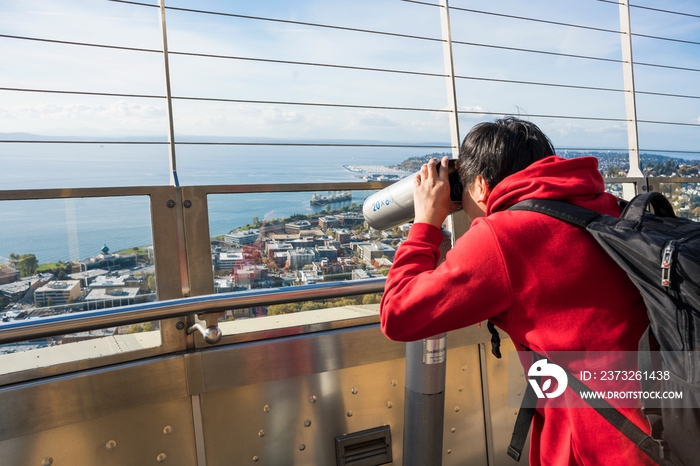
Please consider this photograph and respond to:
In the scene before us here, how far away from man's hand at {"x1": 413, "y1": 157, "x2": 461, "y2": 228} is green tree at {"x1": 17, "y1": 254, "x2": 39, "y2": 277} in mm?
1069

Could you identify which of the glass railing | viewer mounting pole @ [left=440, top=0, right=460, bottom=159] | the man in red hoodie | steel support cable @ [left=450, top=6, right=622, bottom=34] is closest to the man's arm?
the man in red hoodie

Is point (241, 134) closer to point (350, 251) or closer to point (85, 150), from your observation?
point (85, 150)

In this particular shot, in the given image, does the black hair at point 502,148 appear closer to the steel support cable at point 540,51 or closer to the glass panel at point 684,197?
the steel support cable at point 540,51

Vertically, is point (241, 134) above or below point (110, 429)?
above

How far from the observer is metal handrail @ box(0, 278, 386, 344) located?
1221mm

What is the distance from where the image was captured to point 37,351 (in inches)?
58.0

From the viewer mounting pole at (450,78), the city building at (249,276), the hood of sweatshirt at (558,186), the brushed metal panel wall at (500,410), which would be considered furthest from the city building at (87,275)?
the viewer mounting pole at (450,78)

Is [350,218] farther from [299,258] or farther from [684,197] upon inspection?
[684,197]

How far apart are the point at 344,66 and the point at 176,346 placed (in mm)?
1817

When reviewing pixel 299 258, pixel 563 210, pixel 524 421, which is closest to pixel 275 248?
pixel 299 258

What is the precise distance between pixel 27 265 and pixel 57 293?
11 cm

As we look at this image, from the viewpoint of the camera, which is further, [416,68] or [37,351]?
[416,68]

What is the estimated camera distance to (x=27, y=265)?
1531mm

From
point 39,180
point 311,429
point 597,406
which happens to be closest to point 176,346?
point 311,429
